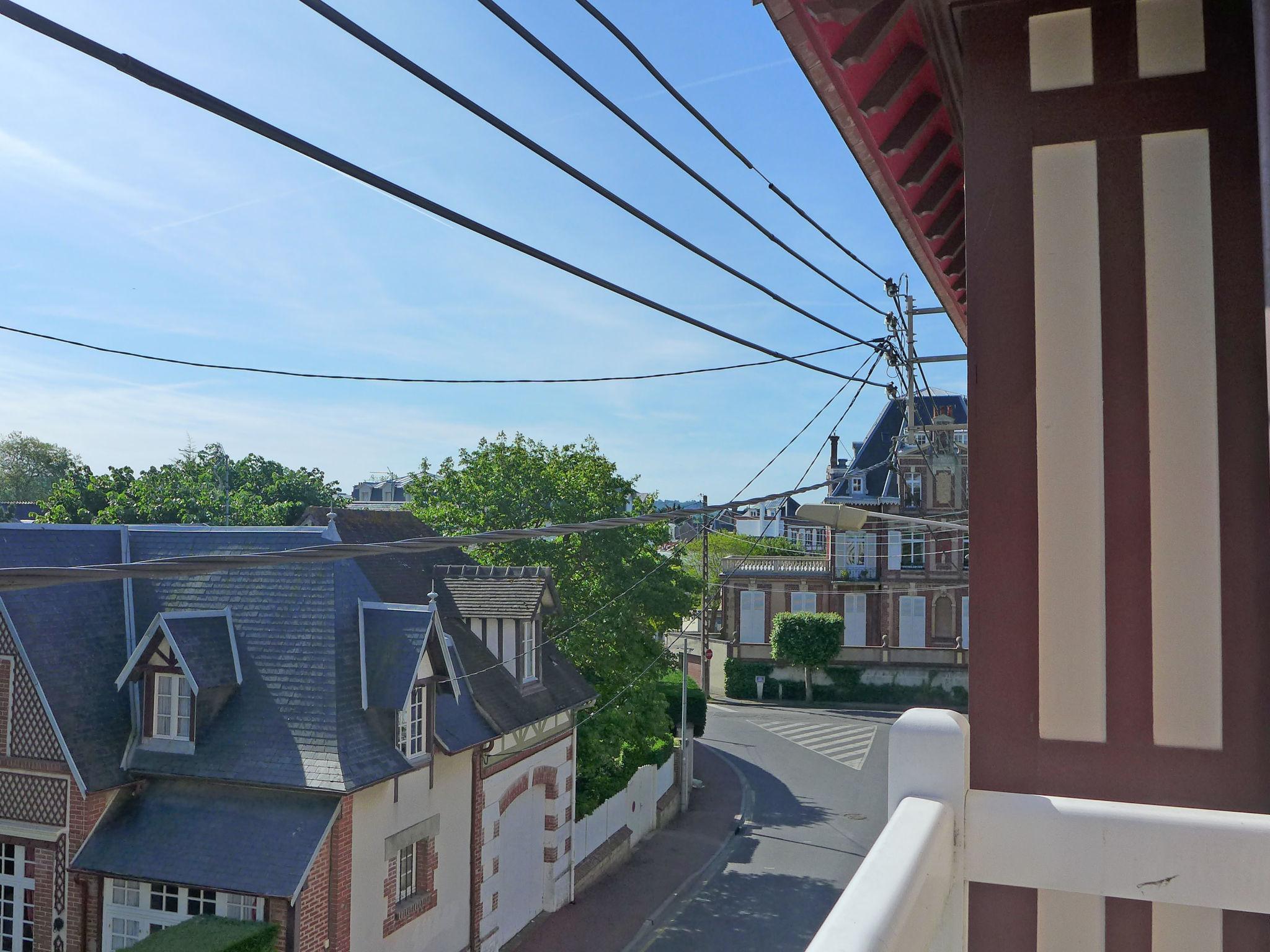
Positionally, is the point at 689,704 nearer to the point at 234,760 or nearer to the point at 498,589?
the point at 498,589

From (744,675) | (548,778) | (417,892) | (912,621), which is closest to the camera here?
(417,892)

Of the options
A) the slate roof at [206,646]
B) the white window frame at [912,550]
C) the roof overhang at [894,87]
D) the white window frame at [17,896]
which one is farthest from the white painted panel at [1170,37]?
the white window frame at [912,550]

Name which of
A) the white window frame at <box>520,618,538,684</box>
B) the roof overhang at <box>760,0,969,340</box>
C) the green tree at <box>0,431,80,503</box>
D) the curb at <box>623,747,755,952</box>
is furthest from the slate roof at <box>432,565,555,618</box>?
the green tree at <box>0,431,80,503</box>

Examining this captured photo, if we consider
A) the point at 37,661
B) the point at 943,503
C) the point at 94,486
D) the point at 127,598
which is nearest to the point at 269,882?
the point at 37,661

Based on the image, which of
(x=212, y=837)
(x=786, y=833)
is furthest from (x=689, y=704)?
(x=212, y=837)

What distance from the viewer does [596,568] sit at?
1956 centimetres

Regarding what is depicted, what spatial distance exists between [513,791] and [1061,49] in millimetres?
14388

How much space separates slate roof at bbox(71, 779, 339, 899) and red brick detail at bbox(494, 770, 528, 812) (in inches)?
173

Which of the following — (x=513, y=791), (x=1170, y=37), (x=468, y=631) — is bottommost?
(x=513, y=791)

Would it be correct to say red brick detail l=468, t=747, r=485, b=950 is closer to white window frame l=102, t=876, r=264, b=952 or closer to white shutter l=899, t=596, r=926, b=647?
white window frame l=102, t=876, r=264, b=952

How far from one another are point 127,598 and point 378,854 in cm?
519

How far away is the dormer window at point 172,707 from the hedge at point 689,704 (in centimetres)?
1618

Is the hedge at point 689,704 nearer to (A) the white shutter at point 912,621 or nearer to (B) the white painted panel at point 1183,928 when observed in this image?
(A) the white shutter at point 912,621

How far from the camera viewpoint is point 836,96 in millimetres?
2934
